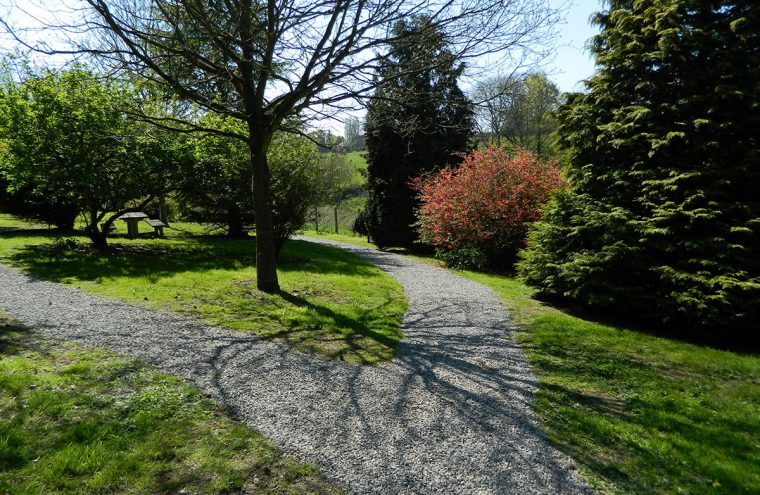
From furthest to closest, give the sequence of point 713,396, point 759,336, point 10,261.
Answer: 1. point 10,261
2. point 759,336
3. point 713,396

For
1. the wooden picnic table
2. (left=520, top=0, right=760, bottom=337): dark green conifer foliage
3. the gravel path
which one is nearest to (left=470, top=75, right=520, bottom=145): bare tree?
(left=520, top=0, right=760, bottom=337): dark green conifer foliage

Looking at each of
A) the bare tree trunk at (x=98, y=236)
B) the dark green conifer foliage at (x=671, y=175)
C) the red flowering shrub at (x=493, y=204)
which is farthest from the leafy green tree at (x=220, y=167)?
the dark green conifer foliage at (x=671, y=175)

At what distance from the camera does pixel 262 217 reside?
7793 millimetres

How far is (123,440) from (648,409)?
4541 millimetres

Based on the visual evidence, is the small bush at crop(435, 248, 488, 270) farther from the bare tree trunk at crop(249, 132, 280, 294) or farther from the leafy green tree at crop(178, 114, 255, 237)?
the bare tree trunk at crop(249, 132, 280, 294)

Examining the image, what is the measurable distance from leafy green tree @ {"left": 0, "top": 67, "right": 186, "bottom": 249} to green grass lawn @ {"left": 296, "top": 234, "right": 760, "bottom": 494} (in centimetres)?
1011

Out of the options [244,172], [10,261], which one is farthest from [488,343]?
[10,261]

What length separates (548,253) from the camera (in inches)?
332

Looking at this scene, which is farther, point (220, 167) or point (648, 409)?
point (220, 167)

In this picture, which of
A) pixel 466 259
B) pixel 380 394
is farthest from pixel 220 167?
pixel 380 394

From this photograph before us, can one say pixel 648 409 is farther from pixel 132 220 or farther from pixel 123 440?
pixel 132 220

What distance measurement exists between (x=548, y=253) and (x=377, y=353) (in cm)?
487

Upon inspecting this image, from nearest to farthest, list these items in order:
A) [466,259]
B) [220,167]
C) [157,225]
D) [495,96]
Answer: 1. [495,96]
2. [220,167]
3. [466,259]
4. [157,225]

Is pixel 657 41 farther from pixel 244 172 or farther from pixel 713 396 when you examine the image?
pixel 244 172
